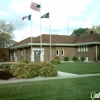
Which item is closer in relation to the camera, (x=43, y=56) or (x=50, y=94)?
(x=50, y=94)

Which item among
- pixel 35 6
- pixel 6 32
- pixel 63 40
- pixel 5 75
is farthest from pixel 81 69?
pixel 6 32

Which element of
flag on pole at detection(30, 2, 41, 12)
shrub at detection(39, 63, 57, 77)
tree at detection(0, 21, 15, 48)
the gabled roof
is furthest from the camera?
tree at detection(0, 21, 15, 48)

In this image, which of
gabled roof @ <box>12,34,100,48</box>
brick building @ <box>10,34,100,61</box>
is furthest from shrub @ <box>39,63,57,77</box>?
gabled roof @ <box>12,34,100,48</box>

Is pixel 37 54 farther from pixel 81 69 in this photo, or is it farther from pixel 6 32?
pixel 6 32

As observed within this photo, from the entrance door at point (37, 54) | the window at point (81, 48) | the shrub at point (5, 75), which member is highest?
the window at point (81, 48)

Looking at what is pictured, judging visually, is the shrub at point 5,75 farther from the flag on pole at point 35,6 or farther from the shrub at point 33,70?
the flag on pole at point 35,6

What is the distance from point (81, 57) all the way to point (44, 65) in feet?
74.0

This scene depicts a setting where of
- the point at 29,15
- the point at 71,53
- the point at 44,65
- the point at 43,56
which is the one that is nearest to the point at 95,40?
the point at 71,53

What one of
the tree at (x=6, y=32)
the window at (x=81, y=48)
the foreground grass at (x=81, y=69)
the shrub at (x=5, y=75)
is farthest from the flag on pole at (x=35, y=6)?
the tree at (x=6, y=32)

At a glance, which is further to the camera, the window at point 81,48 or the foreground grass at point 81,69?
the window at point 81,48

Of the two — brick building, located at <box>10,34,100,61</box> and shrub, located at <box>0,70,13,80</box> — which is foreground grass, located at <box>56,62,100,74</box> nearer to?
shrub, located at <box>0,70,13,80</box>

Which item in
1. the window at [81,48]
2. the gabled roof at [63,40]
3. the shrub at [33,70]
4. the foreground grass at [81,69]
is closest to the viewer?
the shrub at [33,70]

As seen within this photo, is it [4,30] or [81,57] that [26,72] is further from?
[4,30]

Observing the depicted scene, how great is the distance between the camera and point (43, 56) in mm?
36031
